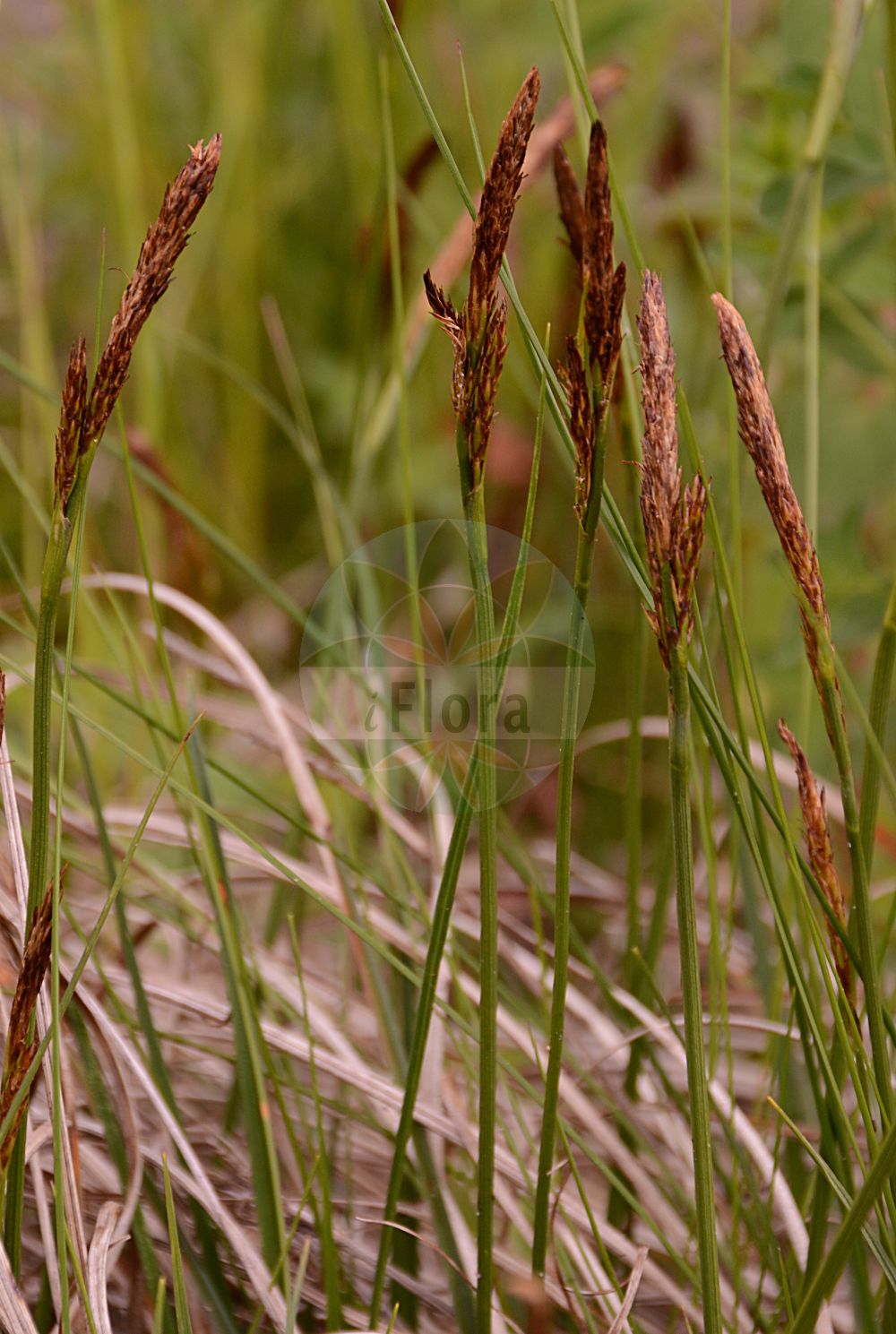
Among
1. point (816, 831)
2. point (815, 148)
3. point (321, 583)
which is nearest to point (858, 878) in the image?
point (816, 831)

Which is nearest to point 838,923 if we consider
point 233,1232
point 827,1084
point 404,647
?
point 827,1084

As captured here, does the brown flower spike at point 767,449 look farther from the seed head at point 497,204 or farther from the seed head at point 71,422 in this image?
the seed head at point 71,422

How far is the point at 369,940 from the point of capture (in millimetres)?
484

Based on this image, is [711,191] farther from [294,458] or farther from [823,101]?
[823,101]

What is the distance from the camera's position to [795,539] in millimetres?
378

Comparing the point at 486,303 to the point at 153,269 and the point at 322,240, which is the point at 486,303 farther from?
the point at 322,240

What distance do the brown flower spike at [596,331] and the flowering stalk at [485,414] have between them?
2 centimetres

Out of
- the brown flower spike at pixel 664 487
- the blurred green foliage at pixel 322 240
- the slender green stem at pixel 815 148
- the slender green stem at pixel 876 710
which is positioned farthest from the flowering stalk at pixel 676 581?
the blurred green foliage at pixel 322 240

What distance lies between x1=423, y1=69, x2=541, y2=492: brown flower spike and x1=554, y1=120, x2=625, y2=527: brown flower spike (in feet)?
0.07

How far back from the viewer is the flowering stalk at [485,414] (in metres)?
0.33

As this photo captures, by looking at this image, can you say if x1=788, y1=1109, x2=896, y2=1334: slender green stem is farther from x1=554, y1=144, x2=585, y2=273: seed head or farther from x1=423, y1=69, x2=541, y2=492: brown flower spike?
x1=554, y1=144, x2=585, y2=273: seed head

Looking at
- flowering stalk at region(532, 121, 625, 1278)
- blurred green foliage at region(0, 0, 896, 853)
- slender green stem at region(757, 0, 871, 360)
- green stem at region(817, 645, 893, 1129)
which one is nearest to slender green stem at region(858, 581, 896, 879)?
green stem at region(817, 645, 893, 1129)

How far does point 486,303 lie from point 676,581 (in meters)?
0.10

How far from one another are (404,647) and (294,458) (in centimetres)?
72
